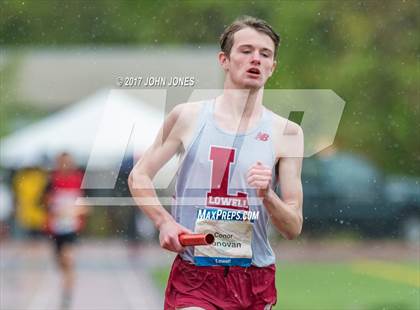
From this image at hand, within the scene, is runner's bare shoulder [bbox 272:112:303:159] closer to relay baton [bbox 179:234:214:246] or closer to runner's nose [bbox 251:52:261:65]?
runner's nose [bbox 251:52:261:65]

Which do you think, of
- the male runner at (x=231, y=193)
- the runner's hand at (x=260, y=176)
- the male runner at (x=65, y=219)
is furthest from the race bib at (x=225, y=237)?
the male runner at (x=65, y=219)

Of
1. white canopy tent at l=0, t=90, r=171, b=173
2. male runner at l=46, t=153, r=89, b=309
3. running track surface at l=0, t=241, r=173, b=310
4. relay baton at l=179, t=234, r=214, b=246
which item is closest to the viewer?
relay baton at l=179, t=234, r=214, b=246

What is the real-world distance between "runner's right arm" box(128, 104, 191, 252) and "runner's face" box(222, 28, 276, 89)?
0.25 m

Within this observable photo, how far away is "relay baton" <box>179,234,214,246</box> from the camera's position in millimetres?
4121

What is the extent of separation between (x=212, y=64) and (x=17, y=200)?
10.1 feet

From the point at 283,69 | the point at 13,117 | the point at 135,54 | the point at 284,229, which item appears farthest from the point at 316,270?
the point at 284,229

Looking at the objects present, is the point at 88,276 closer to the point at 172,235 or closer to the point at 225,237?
the point at 225,237

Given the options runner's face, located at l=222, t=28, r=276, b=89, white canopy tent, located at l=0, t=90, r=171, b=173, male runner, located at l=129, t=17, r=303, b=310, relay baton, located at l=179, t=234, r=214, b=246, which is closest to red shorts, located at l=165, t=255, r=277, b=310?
male runner, located at l=129, t=17, r=303, b=310

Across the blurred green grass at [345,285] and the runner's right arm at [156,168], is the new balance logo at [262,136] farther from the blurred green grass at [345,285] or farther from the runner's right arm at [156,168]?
the blurred green grass at [345,285]

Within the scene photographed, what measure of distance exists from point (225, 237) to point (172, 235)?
1.00 feet

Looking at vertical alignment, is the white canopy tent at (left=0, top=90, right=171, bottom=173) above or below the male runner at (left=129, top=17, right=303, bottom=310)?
above

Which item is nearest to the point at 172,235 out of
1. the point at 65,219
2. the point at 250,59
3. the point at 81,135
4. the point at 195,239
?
the point at 195,239

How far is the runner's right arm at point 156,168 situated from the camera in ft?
14.7

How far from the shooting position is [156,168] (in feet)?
15.3
